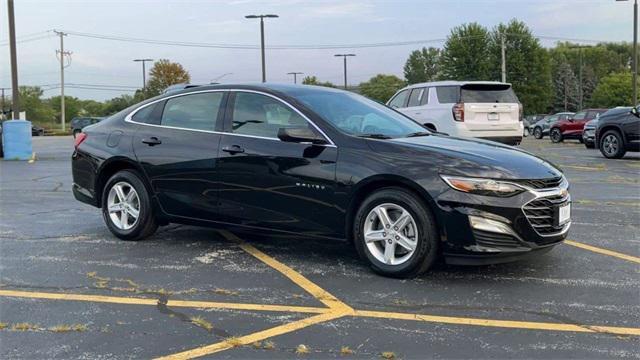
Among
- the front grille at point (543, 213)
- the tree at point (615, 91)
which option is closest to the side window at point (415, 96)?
the front grille at point (543, 213)

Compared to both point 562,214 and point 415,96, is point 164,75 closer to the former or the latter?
point 415,96

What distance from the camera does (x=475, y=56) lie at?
67.9m

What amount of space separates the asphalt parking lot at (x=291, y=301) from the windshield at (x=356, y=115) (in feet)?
3.79

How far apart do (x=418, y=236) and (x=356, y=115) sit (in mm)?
1442

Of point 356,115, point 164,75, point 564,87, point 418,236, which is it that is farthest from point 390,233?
point 564,87

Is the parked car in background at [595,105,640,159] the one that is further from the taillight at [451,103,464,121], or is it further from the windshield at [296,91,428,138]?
the windshield at [296,91,428,138]

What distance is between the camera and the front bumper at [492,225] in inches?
184

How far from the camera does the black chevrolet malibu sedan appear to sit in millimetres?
4742

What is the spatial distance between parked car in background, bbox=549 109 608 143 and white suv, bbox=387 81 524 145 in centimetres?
1665

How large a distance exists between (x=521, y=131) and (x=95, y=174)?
34.4 feet

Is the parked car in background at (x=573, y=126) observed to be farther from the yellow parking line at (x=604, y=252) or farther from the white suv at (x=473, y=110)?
the yellow parking line at (x=604, y=252)

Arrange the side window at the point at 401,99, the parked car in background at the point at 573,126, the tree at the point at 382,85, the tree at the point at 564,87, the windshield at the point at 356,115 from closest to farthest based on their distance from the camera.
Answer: the windshield at the point at 356,115
the side window at the point at 401,99
the parked car in background at the point at 573,126
the tree at the point at 564,87
the tree at the point at 382,85

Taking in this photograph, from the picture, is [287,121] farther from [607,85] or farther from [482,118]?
[607,85]

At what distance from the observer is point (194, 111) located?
20.3 ft
